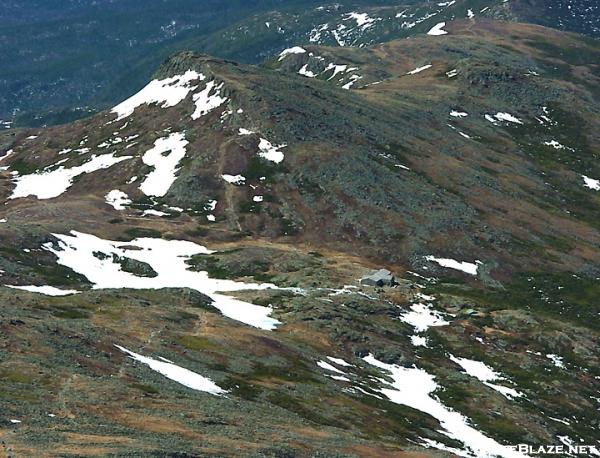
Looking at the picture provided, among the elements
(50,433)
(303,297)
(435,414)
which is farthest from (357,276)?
(50,433)

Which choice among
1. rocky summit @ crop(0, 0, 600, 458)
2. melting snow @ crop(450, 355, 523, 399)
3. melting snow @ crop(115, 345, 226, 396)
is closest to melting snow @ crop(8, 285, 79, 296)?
rocky summit @ crop(0, 0, 600, 458)

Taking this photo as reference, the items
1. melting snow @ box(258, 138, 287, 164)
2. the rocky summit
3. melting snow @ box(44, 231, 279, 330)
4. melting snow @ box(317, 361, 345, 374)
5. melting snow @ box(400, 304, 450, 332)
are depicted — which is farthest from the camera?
melting snow @ box(258, 138, 287, 164)

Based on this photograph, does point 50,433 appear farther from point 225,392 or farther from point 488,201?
point 488,201

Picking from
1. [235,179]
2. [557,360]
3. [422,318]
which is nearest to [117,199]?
[235,179]

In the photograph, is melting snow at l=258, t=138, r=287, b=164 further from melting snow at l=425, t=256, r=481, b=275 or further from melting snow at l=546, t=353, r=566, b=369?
melting snow at l=546, t=353, r=566, b=369

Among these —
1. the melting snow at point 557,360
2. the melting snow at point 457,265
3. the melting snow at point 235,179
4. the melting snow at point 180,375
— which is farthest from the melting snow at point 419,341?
the melting snow at point 235,179
